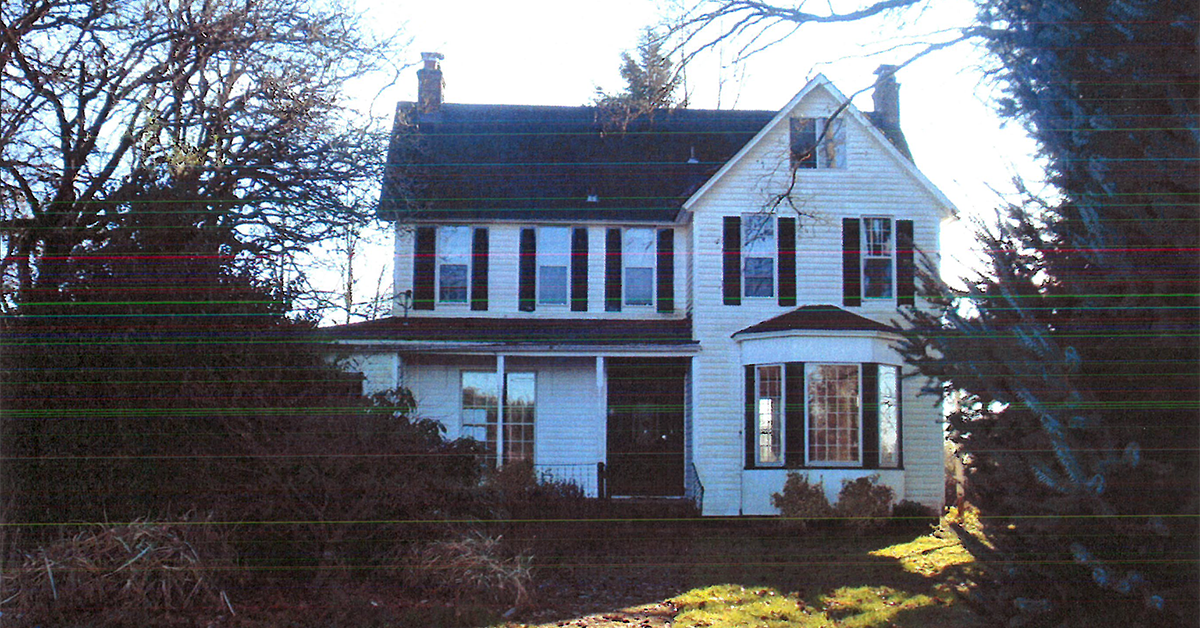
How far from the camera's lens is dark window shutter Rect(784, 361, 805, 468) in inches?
660

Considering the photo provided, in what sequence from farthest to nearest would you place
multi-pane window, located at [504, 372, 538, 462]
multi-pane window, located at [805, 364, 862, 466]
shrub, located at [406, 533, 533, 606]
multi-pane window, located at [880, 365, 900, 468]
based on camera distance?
multi-pane window, located at [504, 372, 538, 462]
multi-pane window, located at [880, 365, 900, 468]
multi-pane window, located at [805, 364, 862, 466]
shrub, located at [406, 533, 533, 606]

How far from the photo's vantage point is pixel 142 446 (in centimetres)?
904

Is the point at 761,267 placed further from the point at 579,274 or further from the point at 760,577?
the point at 760,577

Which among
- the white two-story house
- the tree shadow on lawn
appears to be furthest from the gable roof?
the tree shadow on lawn

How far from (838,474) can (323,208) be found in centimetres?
954

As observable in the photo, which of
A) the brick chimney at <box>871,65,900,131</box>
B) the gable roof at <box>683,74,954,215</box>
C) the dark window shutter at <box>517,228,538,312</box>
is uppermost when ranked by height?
the brick chimney at <box>871,65,900,131</box>

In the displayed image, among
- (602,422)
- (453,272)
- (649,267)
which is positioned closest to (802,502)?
(602,422)

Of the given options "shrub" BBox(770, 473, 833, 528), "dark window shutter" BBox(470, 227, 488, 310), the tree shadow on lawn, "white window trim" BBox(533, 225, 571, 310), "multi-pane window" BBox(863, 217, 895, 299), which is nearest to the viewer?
the tree shadow on lawn

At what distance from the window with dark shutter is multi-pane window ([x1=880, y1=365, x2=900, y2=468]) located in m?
2.18

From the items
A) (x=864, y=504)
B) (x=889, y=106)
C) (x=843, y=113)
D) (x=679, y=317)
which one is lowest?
(x=864, y=504)

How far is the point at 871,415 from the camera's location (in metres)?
16.9

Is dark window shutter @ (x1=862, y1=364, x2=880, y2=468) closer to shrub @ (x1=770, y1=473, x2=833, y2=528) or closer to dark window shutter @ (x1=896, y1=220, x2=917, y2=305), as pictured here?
shrub @ (x1=770, y1=473, x2=833, y2=528)

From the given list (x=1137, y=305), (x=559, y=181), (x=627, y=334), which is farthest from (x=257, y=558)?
(x=559, y=181)

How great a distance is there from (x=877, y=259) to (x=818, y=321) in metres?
2.30
